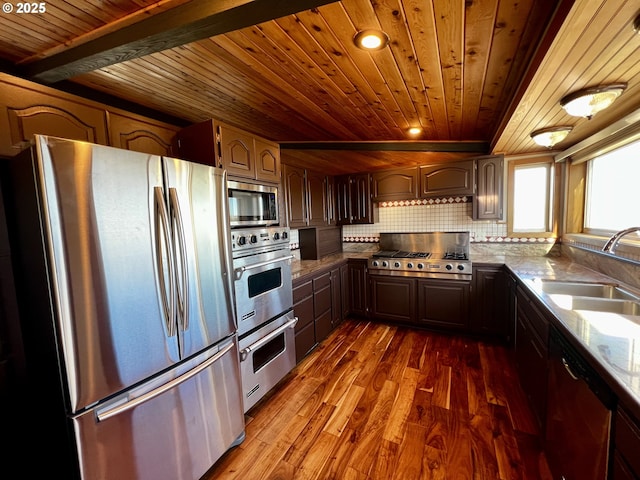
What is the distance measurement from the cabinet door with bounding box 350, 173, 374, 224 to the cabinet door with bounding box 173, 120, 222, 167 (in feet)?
7.69

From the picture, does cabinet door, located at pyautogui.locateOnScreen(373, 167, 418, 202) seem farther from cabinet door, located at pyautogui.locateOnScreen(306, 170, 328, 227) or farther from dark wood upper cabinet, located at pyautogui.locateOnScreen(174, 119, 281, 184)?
dark wood upper cabinet, located at pyautogui.locateOnScreen(174, 119, 281, 184)

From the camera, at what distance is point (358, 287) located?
12.0ft

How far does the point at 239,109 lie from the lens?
6.93 ft

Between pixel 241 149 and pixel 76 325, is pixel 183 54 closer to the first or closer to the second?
pixel 241 149

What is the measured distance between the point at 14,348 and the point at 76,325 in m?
0.64

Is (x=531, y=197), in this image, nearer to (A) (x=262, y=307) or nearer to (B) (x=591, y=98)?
(B) (x=591, y=98)

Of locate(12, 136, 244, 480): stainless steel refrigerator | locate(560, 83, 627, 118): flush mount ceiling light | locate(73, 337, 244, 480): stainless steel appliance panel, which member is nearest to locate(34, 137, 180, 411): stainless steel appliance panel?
locate(12, 136, 244, 480): stainless steel refrigerator

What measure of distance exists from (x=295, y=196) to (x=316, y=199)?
49 centimetres

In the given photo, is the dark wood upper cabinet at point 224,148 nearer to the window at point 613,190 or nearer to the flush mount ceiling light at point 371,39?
the flush mount ceiling light at point 371,39

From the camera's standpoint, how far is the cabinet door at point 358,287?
362cm

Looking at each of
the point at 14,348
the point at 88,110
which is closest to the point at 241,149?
the point at 88,110

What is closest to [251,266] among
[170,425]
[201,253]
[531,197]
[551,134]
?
[201,253]

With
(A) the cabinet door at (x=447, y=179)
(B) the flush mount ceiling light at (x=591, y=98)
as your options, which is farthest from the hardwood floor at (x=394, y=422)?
(B) the flush mount ceiling light at (x=591, y=98)

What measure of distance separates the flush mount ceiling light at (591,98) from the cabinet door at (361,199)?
2.31 m
